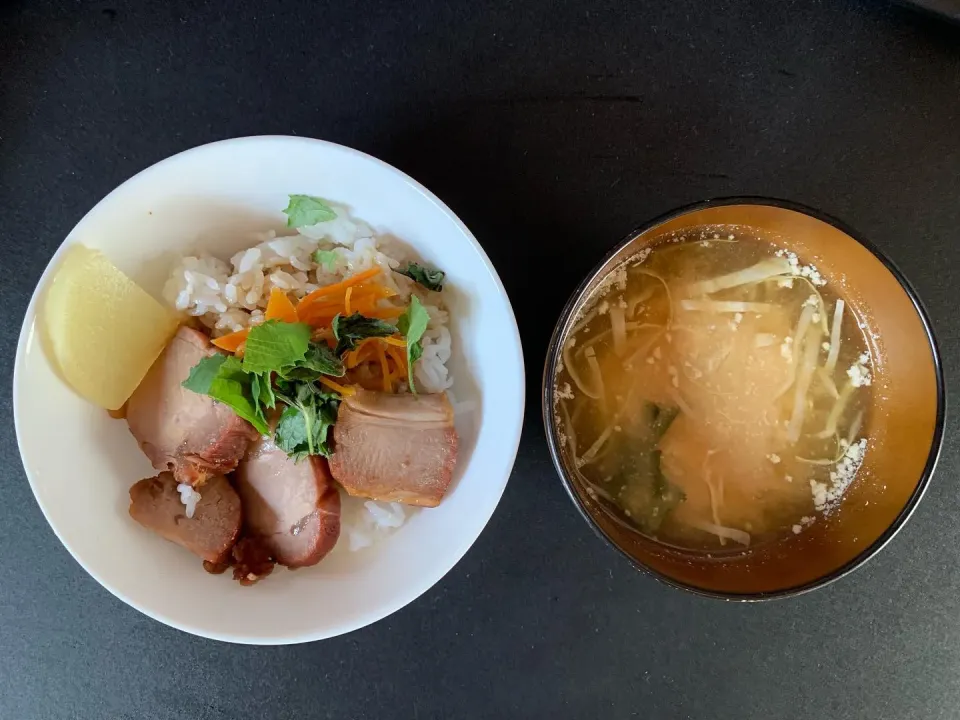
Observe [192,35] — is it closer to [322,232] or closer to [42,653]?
[322,232]

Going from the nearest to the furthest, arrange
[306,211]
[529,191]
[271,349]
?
→ [271,349] → [306,211] → [529,191]

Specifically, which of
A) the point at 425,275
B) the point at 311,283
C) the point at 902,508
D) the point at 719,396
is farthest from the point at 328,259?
the point at 902,508

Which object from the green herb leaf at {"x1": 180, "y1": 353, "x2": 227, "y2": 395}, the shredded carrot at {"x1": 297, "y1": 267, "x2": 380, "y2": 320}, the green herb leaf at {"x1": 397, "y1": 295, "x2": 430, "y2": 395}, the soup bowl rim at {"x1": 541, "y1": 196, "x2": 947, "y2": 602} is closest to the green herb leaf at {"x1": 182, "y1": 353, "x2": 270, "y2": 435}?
the green herb leaf at {"x1": 180, "y1": 353, "x2": 227, "y2": 395}

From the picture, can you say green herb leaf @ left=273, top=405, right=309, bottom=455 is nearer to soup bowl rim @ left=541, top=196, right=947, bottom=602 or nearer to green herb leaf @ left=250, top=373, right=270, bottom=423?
green herb leaf @ left=250, top=373, right=270, bottom=423

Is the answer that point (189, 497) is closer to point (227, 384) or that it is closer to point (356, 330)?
point (227, 384)

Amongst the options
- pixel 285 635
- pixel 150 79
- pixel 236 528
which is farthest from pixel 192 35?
pixel 285 635

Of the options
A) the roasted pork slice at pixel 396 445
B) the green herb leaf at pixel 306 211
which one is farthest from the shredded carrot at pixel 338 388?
the green herb leaf at pixel 306 211
